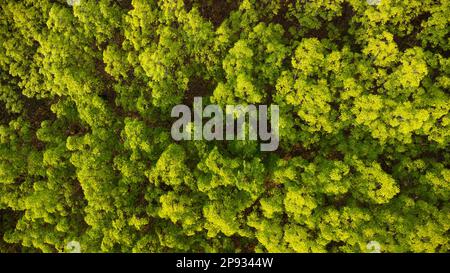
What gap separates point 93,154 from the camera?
23.2 meters

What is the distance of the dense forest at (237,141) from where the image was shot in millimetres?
20844

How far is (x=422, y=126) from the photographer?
69.2 ft

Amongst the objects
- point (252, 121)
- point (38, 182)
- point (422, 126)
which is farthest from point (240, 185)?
point (38, 182)

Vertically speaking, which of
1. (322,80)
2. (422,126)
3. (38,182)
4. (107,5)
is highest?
(107,5)

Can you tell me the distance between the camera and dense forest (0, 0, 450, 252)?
20.8 metres

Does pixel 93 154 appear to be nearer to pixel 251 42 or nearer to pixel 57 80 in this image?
pixel 57 80

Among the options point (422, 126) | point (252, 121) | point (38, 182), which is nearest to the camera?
point (422, 126)

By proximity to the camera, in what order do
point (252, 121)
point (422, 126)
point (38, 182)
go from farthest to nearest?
point (38, 182)
point (252, 121)
point (422, 126)

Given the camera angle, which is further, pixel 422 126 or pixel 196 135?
pixel 196 135

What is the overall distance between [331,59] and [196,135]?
8207 mm

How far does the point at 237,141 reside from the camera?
22516 millimetres

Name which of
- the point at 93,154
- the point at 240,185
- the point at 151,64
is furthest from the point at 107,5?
the point at 240,185

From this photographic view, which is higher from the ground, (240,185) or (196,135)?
(196,135)

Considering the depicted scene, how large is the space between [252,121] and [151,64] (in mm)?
6407
